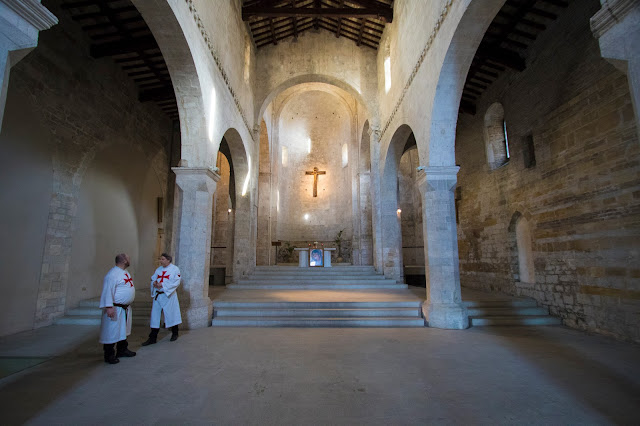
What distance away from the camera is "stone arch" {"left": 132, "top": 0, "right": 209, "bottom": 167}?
5.30m

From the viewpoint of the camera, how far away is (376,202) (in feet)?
39.5

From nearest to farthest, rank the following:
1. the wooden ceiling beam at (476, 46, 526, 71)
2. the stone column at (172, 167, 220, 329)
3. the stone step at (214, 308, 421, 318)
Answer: the stone column at (172, 167, 220, 329)
the stone step at (214, 308, 421, 318)
the wooden ceiling beam at (476, 46, 526, 71)

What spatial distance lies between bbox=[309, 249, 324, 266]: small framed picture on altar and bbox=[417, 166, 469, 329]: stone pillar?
676 cm

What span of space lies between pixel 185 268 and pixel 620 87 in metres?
8.84

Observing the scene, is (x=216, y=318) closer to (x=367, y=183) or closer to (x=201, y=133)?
(x=201, y=133)

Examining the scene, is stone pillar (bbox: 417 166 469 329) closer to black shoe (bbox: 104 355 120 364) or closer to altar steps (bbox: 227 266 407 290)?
altar steps (bbox: 227 266 407 290)

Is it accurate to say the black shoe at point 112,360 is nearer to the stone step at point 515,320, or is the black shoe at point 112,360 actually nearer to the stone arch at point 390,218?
the stone step at point 515,320

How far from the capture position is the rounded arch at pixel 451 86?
18.9 ft

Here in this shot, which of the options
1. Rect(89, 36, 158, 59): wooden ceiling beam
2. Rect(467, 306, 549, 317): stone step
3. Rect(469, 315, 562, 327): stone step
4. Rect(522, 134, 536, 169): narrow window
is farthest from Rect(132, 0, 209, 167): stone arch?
Rect(522, 134, 536, 169): narrow window

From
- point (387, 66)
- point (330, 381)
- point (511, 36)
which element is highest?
point (387, 66)

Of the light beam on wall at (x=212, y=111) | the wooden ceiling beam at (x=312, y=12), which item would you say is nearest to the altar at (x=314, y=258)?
the light beam on wall at (x=212, y=111)

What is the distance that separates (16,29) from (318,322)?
231 inches

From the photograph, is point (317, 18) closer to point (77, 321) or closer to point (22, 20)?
point (22, 20)

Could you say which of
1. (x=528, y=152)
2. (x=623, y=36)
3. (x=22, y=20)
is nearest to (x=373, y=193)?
(x=528, y=152)
